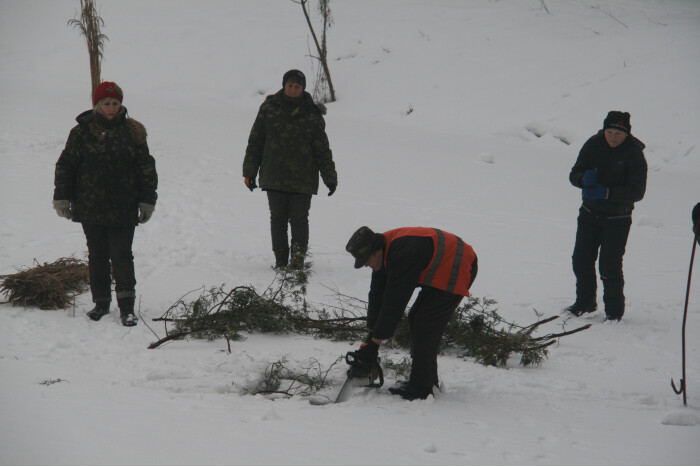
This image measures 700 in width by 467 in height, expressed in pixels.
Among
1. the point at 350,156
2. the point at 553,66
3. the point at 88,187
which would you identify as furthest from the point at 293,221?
the point at 553,66

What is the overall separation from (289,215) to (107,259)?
1940 millimetres

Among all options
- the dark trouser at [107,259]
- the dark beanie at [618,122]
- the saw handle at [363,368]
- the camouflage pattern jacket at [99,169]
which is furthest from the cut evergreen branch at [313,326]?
the dark beanie at [618,122]

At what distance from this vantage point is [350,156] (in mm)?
12844

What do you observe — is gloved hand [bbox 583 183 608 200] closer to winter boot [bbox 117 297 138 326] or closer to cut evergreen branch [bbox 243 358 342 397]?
cut evergreen branch [bbox 243 358 342 397]

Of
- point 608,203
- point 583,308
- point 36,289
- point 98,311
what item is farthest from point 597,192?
point 36,289

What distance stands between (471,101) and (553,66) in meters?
2.98

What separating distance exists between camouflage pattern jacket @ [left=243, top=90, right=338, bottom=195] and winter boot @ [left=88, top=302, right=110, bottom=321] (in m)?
1.93

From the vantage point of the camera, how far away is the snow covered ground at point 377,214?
3328mm

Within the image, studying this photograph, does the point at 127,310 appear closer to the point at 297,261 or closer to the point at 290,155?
the point at 297,261

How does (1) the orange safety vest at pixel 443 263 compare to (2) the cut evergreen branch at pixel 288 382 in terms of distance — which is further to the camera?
(2) the cut evergreen branch at pixel 288 382

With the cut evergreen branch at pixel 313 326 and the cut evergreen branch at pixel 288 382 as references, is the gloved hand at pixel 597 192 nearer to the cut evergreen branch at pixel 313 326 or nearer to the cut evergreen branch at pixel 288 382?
the cut evergreen branch at pixel 313 326

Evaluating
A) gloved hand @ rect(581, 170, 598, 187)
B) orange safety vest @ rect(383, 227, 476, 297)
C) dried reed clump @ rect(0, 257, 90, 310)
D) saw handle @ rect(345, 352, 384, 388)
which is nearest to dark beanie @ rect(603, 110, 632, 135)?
gloved hand @ rect(581, 170, 598, 187)

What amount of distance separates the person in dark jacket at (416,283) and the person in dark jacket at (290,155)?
2395mm

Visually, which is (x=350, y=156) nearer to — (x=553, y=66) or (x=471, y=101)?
(x=471, y=101)
